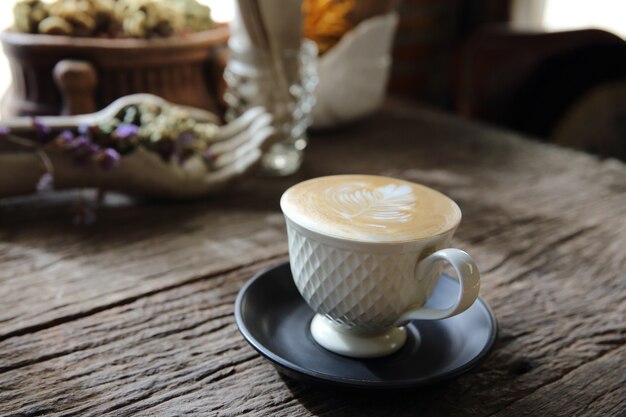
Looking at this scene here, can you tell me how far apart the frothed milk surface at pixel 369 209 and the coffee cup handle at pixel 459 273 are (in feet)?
0.06

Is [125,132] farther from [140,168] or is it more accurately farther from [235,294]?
[235,294]

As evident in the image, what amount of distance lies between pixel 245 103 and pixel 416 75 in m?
0.94

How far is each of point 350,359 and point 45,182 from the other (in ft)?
1.31

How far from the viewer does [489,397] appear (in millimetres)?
452

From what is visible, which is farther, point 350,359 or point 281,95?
point 281,95

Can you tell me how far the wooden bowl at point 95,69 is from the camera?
0.79m

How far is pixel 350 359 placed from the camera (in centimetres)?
47

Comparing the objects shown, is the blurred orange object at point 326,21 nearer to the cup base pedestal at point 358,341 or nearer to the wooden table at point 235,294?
the wooden table at point 235,294

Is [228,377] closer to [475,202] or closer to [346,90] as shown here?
[475,202]

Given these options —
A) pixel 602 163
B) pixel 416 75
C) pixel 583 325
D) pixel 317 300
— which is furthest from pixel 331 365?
pixel 416 75

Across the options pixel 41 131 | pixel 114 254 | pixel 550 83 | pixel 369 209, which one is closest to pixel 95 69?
pixel 41 131

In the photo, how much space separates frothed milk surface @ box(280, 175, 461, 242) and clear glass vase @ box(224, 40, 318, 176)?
34cm

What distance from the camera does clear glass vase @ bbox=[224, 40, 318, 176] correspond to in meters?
0.84

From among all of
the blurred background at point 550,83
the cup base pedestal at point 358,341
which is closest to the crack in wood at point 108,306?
the cup base pedestal at point 358,341
